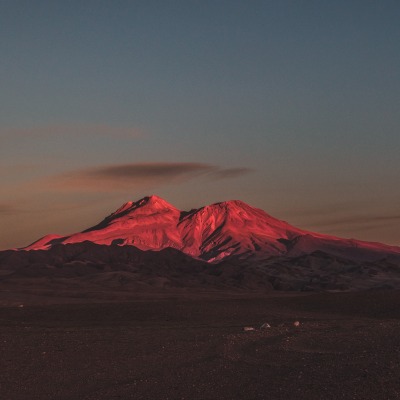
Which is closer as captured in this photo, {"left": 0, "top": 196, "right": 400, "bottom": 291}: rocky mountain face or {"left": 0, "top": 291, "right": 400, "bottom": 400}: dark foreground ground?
{"left": 0, "top": 291, "right": 400, "bottom": 400}: dark foreground ground

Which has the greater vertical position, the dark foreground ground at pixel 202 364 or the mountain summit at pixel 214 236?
the mountain summit at pixel 214 236

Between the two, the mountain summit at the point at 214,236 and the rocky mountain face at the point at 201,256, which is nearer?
the rocky mountain face at the point at 201,256

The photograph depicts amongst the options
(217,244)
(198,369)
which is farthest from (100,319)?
(217,244)

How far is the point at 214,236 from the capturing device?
177 m

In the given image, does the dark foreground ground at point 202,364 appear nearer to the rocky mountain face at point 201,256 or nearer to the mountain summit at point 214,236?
the rocky mountain face at point 201,256

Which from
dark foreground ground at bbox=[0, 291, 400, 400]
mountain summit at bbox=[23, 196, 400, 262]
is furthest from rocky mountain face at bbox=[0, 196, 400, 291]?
dark foreground ground at bbox=[0, 291, 400, 400]

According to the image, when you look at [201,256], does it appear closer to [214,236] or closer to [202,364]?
[214,236]

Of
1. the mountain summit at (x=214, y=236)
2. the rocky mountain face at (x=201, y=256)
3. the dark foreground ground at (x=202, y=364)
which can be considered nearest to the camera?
the dark foreground ground at (x=202, y=364)

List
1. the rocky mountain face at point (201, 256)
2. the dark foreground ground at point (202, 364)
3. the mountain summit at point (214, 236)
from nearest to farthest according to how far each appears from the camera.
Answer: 1. the dark foreground ground at point (202, 364)
2. the rocky mountain face at point (201, 256)
3. the mountain summit at point (214, 236)

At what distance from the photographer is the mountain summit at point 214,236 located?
16525 centimetres

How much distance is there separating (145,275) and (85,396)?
78.4 metres

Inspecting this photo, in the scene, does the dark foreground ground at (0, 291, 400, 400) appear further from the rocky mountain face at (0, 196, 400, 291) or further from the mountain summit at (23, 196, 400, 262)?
the mountain summit at (23, 196, 400, 262)

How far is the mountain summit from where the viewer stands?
6506 inches

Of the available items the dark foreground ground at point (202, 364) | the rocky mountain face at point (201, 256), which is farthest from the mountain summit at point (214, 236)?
the dark foreground ground at point (202, 364)
